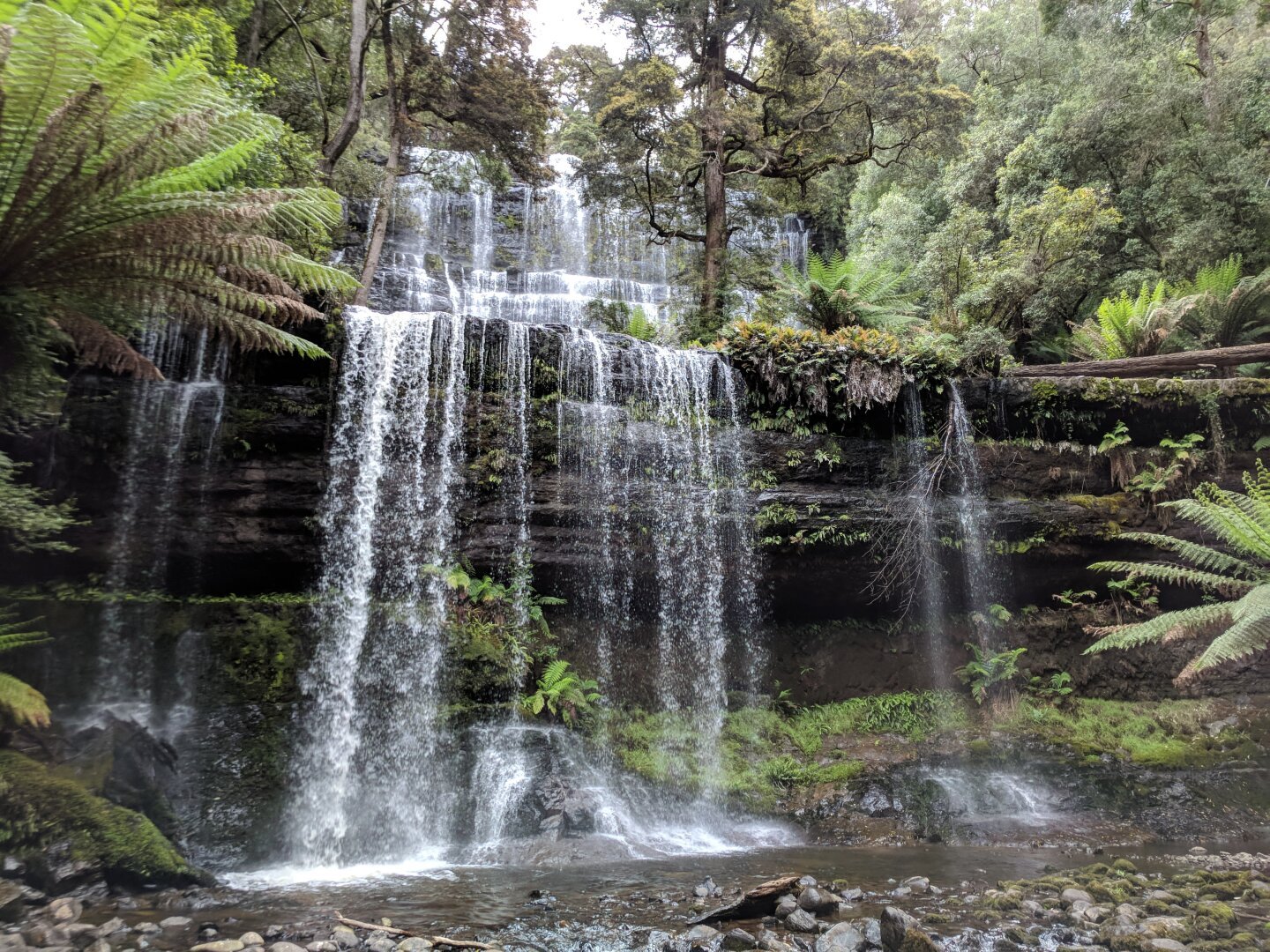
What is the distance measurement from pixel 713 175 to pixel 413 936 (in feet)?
40.8

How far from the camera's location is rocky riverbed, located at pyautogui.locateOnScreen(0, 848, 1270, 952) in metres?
3.87

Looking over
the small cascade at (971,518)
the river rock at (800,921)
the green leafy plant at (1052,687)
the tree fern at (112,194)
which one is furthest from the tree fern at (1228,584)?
the tree fern at (112,194)

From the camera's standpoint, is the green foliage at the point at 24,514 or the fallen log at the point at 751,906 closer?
the fallen log at the point at 751,906

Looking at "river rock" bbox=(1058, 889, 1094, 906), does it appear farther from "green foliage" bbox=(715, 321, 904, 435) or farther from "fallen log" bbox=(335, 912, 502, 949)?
"green foliage" bbox=(715, 321, 904, 435)

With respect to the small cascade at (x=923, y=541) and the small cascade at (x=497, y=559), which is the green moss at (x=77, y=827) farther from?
the small cascade at (x=923, y=541)

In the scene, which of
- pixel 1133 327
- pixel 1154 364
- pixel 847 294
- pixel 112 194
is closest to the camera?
pixel 112 194

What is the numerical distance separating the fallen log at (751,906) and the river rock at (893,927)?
0.70 m

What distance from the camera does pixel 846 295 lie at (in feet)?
36.4

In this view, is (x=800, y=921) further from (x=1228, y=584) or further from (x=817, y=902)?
(x=1228, y=584)

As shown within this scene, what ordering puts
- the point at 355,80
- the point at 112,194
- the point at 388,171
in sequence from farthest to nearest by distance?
the point at 388,171
the point at 355,80
the point at 112,194

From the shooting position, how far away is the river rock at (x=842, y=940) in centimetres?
388

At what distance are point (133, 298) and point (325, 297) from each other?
3.02 metres

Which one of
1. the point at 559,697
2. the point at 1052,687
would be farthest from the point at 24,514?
the point at 1052,687

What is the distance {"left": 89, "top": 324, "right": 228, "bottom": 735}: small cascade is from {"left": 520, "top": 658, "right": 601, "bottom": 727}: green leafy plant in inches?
135
